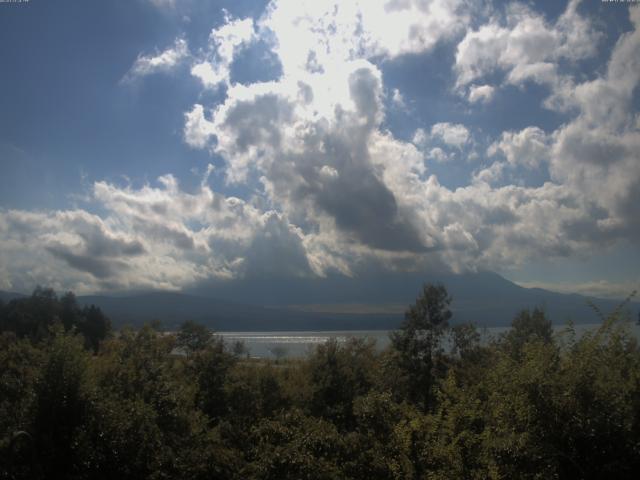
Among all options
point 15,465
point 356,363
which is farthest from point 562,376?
point 356,363

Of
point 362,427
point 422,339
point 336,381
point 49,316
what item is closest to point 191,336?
point 422,339

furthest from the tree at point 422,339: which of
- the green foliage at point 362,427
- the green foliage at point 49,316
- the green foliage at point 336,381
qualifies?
the green foliage at point 49,316

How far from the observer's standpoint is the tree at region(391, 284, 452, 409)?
1486 inches

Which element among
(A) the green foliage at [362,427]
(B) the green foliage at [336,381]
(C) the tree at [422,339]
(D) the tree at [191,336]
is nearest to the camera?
(A) the green foliage at [362,427]

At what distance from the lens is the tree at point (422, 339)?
37750 mm

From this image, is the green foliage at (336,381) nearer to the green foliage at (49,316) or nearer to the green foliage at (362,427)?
the green foliage at (362,427)

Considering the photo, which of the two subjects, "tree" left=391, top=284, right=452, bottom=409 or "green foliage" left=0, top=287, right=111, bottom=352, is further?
"green foliage" left=0, top=287, right=111, bottom=352

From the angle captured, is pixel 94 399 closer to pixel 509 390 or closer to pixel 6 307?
pixel 509 390

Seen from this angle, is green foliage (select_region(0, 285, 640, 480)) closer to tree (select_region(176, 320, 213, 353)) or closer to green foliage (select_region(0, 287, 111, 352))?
tree (select_region(176, 320, 213, 353))

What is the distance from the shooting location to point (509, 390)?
12.6 metres

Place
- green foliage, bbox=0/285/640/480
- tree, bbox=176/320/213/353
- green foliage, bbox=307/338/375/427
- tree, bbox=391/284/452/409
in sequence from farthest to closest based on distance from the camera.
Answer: tree, bbox=176/320/213/353, tree, bbox=391/284/452/409, green foliage, bbox=307/338/375/427, green foliage, bbox=0/285/640/480

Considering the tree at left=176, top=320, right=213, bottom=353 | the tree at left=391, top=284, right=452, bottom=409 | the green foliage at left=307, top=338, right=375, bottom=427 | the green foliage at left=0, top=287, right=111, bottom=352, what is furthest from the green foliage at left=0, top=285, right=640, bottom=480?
the green foliage at left=0, top=287, right=111, bottom=352

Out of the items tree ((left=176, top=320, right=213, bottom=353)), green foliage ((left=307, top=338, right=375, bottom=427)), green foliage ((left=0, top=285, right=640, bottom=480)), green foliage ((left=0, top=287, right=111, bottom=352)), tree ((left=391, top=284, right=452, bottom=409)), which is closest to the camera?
green foliage ((left=0, top=285, right=640, bottom=480))

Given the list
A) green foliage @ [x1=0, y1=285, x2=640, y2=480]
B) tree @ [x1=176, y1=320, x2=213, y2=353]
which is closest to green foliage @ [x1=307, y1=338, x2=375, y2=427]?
green foliage @ [x1=0, y1=285, x2=640, y2=480]
